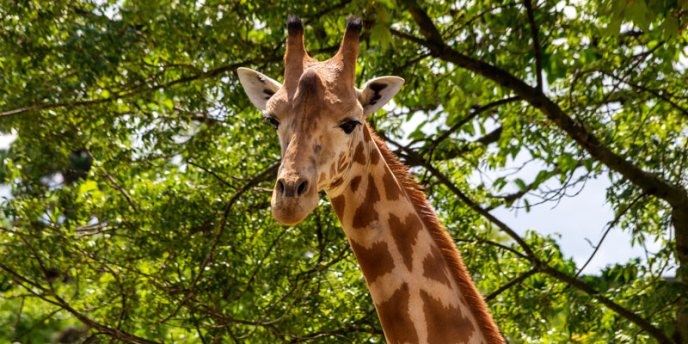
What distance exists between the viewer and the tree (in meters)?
9.62

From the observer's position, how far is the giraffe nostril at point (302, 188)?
15.7ft

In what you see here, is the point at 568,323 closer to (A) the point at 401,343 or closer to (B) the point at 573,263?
(B) the point at 573,263

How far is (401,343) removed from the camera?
17.9 ft

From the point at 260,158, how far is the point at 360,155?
543cm

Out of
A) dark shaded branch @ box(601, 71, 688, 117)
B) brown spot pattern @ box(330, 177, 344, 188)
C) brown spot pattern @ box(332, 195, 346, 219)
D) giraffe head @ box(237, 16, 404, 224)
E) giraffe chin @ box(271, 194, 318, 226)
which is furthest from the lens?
dark shaded branch @ box(601, 71, 688, 117)

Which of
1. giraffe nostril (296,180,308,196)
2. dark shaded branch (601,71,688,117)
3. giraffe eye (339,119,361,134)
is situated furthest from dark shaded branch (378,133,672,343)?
giraffe nostril (296,180,308,196)

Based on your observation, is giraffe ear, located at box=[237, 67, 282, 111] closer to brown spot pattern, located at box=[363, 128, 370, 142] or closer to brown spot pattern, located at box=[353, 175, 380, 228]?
brown spot pattern, located at box=[363, 128, 370, 142]

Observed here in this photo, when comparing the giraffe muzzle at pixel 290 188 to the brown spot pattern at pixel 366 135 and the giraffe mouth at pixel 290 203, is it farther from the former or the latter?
the brown spot pattern at pixel 366 135

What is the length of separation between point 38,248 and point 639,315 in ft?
15.6

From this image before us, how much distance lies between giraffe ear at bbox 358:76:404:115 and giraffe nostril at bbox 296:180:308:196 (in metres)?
0.82

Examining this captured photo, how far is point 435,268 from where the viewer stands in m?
5.62

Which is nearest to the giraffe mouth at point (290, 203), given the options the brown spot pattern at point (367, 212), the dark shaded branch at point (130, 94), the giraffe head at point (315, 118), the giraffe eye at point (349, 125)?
the giraffe head at point (315, 118)

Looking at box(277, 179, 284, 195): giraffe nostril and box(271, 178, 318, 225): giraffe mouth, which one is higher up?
box(277, 179, 284, 195): giraffe nostril

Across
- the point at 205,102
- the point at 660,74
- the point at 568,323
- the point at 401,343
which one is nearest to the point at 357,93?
the point at 401,343
